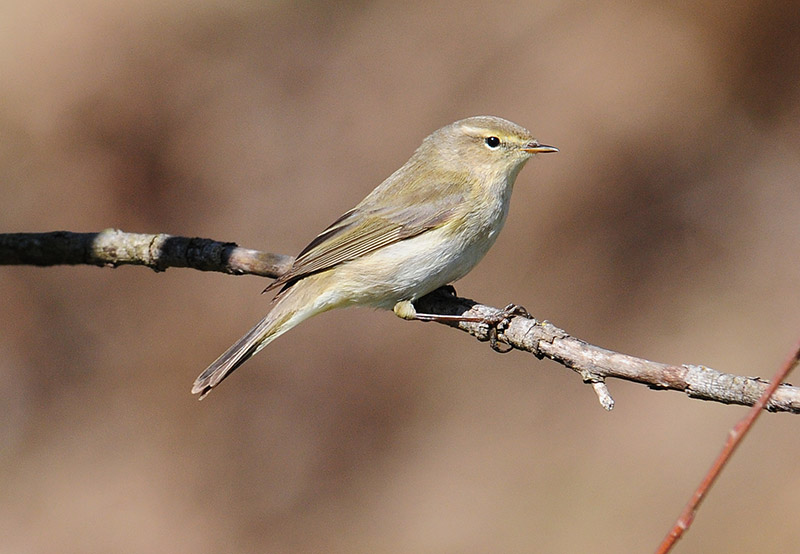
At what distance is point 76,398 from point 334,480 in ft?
9.41

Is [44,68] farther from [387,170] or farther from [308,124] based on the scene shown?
[387,170]

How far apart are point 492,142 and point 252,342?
6.23 ft

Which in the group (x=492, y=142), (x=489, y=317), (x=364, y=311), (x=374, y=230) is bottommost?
(x=489, y=317)

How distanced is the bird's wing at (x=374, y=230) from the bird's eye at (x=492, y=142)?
46 centimetres

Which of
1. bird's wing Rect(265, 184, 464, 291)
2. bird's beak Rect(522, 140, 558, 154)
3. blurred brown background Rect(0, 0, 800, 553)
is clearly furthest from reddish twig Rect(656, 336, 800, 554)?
blurred brown background Rect(0, 0, 800, 553)

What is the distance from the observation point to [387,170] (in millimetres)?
8336

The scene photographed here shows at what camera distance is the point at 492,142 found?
192 inches

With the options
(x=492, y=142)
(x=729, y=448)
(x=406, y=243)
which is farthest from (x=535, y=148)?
(x=729, y=448)

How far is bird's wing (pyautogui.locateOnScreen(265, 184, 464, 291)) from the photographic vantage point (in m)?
4.50

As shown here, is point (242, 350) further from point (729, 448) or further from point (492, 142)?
point (729, 448)

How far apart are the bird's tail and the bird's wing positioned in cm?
17

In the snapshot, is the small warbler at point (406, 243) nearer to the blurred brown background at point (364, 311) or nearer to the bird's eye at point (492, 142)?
the bird's eye at point (492, 142)

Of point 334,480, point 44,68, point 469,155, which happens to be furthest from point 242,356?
point 44,68

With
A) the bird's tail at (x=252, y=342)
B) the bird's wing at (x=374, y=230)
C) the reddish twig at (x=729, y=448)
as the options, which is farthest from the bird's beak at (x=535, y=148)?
the reddish twig at (x=729, y=448)
